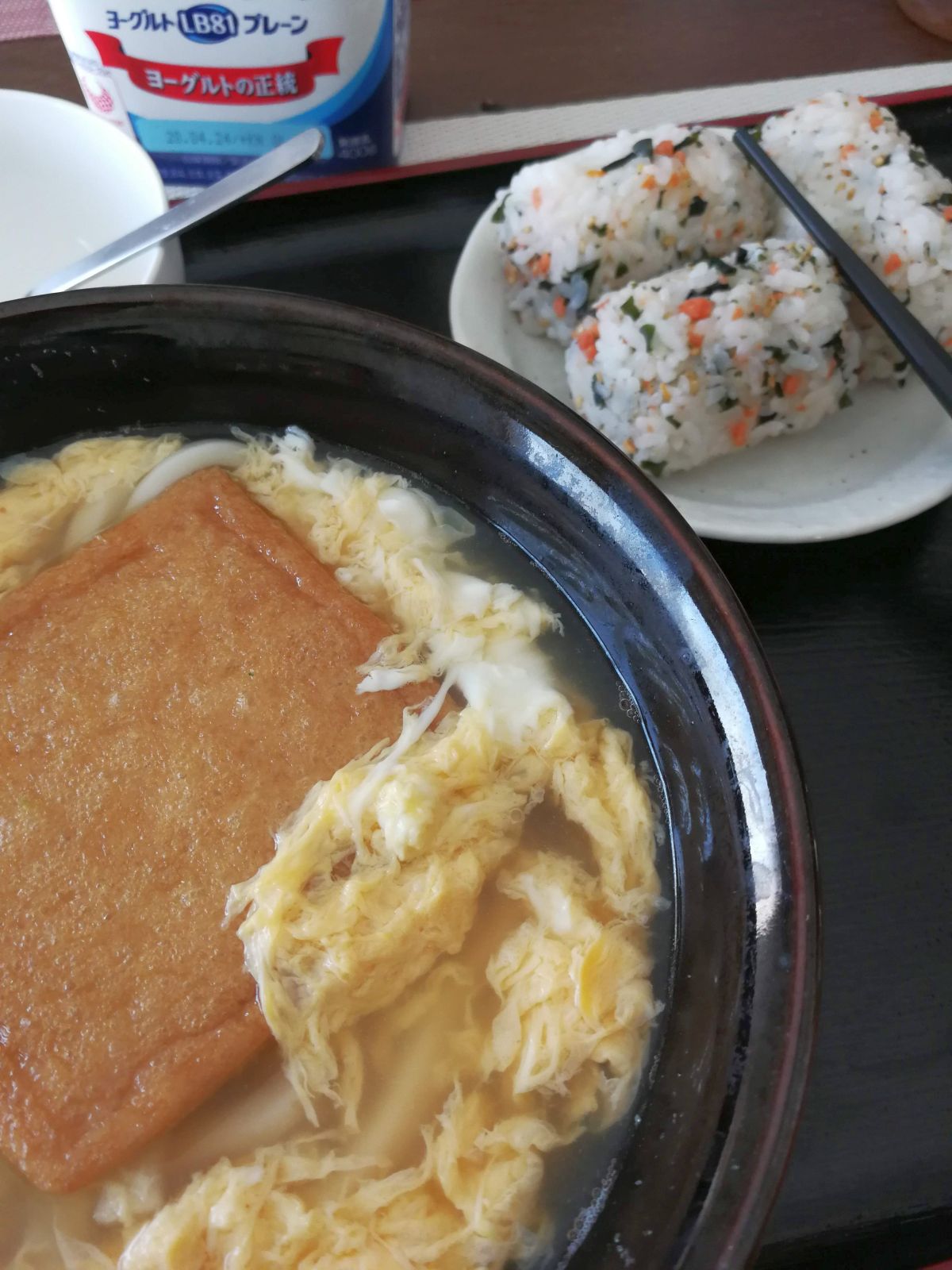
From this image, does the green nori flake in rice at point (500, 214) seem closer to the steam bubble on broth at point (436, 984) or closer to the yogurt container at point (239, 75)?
the yogurt container at point (239, 75)

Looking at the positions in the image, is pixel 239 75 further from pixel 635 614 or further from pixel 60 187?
pixel 635 614

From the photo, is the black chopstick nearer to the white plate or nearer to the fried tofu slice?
the white plate

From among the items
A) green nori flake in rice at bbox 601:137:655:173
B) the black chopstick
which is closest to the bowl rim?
green nori flake in rice at bbox 601:137:655:173

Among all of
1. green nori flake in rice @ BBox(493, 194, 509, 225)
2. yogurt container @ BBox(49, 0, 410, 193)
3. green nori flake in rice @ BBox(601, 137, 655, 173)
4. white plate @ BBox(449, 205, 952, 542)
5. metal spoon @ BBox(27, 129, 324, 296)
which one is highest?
yogurt container @ BBox(49, 0, 410, 193)

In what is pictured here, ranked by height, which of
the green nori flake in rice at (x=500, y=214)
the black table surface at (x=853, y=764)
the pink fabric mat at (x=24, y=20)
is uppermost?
the pink fabric mat at (x=24, y=20)

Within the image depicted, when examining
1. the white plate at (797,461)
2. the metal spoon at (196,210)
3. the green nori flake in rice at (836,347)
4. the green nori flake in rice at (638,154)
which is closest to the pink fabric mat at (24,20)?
the metal spoon at (196,210)

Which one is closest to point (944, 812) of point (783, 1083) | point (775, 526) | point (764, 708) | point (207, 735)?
point (775, 526)

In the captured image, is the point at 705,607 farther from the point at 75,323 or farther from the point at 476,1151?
the point at 75,323
